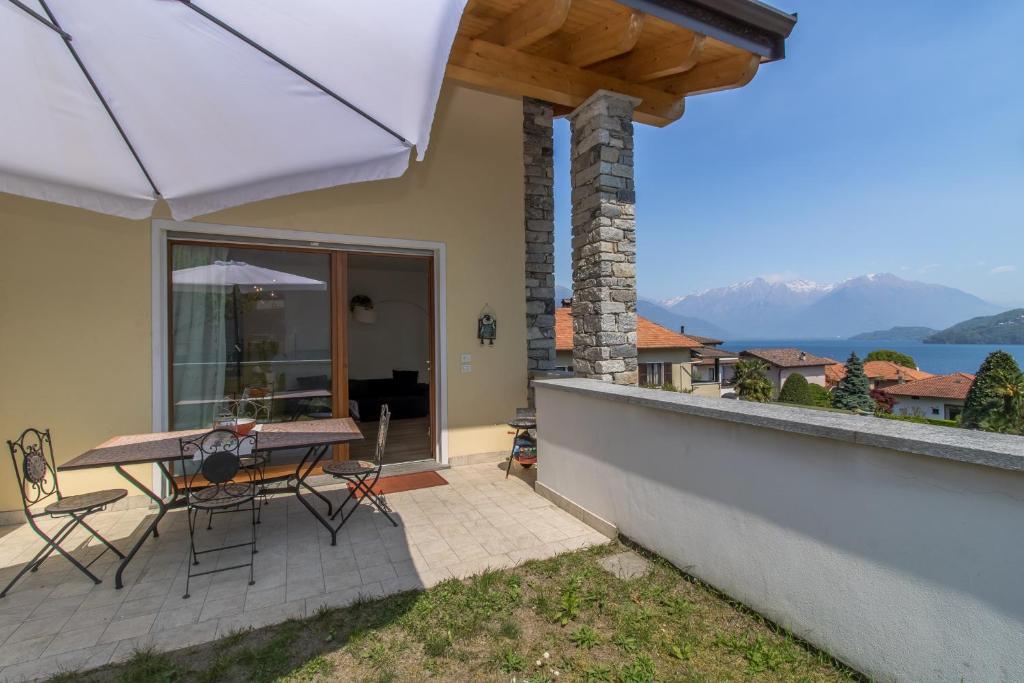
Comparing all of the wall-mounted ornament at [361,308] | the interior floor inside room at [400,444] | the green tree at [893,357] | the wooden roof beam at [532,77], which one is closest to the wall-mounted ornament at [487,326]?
the interior floor inside room at [400,444]

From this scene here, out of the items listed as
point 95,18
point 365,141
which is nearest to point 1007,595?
point 365,141

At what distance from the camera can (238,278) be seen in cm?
464

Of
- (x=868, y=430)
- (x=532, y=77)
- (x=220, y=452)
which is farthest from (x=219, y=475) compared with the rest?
(x=532, y=77)

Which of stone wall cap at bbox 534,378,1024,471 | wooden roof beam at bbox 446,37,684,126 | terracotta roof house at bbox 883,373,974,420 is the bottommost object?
terracotta roof house at bbox 883,373,974,420

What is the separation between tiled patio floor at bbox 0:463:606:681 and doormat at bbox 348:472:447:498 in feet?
0.81

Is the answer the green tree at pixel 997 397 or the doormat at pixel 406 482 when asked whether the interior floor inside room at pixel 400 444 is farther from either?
the green tree at pixel 997 397

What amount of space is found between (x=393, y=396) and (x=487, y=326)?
3.82 m

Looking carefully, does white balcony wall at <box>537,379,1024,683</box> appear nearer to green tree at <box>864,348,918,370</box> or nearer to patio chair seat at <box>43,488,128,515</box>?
patio chair seat at <box>43,488,128,515</box>

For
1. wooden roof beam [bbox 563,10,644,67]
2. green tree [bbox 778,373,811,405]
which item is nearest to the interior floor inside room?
wooden roof beam [bbox 563,10,644,67]

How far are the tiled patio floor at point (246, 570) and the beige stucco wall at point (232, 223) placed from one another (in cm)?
99

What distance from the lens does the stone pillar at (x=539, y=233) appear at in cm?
594

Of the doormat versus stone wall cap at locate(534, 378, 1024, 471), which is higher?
stone wall cap at locate(534, 378, 1024, 471)

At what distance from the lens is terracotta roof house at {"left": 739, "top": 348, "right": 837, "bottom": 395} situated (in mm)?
47344

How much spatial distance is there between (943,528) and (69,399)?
5.85m
